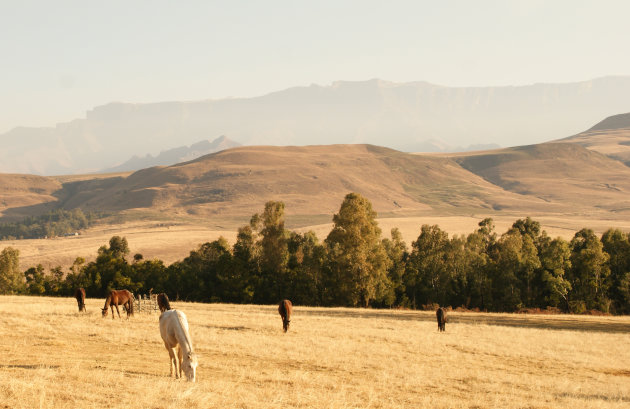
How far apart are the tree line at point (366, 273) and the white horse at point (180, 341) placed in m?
49.5

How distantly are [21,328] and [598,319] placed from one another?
168 ft

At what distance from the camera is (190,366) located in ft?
53.7

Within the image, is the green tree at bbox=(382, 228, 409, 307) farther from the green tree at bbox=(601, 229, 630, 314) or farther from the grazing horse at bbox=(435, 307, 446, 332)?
the grazing horse at bbox=(435, 307, 446, 332)

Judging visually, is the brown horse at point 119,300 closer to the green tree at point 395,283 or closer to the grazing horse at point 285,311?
the grazing horse at point 285,311

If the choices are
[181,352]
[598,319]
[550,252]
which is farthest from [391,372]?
[550,252]

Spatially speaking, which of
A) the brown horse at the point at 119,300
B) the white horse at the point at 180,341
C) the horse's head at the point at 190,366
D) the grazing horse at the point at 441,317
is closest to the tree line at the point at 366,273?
the grazing horse at the point at 441,317

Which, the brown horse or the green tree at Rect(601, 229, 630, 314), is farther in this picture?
the green tree at Rect(601, 229, 630, 314)

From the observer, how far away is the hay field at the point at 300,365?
14680mm

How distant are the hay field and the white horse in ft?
1.69

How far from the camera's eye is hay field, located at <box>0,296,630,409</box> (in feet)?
48.2

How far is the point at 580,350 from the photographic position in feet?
103

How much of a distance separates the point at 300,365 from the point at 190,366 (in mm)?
6684

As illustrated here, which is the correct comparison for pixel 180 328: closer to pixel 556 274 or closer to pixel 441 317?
pixel 441 317

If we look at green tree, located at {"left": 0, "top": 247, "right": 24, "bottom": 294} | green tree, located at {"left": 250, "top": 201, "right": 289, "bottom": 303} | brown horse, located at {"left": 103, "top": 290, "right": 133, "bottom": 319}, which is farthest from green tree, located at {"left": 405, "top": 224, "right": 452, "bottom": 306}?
green tree, located at {"left": 0, "top": 247, "right": 24, "bottom": 294}
